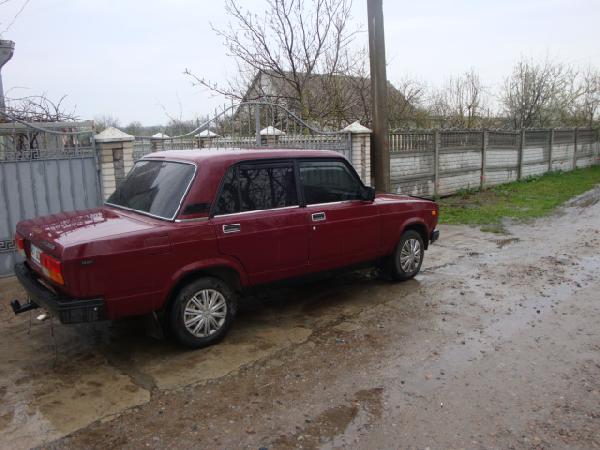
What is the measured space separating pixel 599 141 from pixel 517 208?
14677 millimetres

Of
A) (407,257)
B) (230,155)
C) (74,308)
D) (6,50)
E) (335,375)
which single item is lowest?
(335,375)

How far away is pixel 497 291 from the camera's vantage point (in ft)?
19.6

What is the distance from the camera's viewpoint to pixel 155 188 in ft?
15.0

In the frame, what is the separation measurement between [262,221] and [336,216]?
3.12 ft

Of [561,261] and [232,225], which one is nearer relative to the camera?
[232,225]

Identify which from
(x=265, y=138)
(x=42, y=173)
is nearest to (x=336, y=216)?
(x=42, y=173)

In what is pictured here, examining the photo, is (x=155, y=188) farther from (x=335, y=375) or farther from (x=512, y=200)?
(x=512, y=200)

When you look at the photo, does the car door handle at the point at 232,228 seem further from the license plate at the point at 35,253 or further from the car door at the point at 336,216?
the license plate at the point at 35,253

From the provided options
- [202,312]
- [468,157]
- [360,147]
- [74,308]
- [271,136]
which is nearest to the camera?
[74,308]

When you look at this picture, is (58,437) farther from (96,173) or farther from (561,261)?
(561,261)

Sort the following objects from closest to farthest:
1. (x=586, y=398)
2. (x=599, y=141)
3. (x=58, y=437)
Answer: (x=58, y=437)
(x=586, y=398)
(x=599, y=141)

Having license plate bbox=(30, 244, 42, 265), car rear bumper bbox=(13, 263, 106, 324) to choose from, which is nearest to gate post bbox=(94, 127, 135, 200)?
license plate bbox=(30, 244, 42, 265)

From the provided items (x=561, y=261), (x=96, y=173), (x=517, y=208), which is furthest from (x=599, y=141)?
(x=96, y=173)

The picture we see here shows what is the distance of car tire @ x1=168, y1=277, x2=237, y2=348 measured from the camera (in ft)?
13.7
